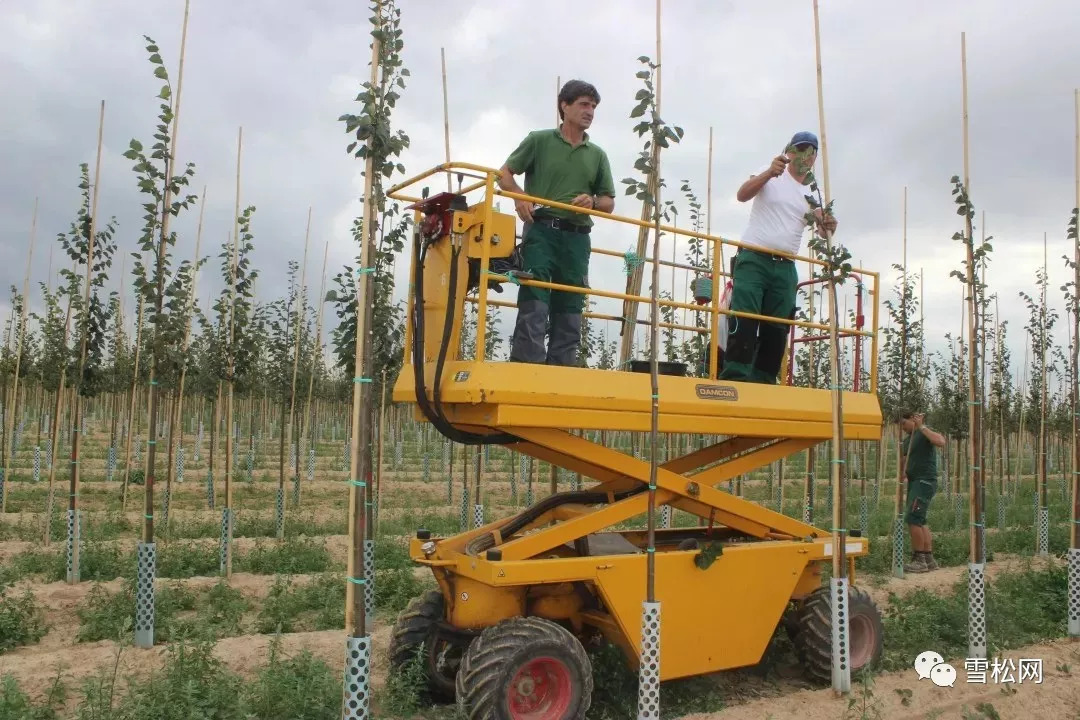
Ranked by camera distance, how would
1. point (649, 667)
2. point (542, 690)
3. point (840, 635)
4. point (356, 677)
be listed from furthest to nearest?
point (840, 635) < point (542, 690) < point (649, 667) < point (356, 677)

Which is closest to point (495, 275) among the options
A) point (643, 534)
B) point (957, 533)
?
point (643, 534)

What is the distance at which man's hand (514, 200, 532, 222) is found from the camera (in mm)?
5785

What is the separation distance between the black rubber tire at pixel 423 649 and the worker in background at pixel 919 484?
808cm

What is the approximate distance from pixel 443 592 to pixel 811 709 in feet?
8.86

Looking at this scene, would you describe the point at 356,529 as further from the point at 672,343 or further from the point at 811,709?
the point at 672,343

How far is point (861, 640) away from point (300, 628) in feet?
17.3

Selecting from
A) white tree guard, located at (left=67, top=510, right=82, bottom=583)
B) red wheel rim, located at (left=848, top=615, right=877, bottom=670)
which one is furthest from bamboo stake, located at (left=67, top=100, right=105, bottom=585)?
red wheel rim, located at (left=848, top=615, right=877, bottom=670)

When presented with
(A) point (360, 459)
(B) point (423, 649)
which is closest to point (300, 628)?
(B) point (423, 649)

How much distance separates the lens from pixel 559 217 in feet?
19.3

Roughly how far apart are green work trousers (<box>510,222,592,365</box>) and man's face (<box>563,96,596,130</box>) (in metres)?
0.82

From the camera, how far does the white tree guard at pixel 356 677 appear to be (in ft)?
13.4

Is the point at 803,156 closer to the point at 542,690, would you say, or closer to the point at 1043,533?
the point at 542,690

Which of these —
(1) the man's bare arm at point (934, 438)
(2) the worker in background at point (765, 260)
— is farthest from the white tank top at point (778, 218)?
(1) the man's bare arm at point (934, 438)

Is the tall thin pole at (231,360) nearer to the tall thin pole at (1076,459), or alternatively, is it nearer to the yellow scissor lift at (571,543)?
the yellow scissor lift at (571,543)
